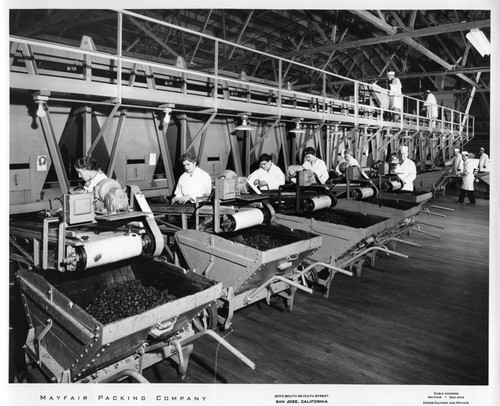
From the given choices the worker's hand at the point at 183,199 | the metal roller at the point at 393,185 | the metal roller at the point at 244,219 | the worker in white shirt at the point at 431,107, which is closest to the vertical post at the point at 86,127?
the worker's hand at the point at 183,199

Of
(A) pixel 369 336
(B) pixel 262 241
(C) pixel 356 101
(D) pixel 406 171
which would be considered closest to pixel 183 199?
(B) pixel 262 241

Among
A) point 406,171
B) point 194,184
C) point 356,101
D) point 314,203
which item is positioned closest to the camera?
point 314,203

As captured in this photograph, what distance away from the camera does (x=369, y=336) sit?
158 inches

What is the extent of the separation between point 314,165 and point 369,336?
177 inches

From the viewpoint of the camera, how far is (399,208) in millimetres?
6836

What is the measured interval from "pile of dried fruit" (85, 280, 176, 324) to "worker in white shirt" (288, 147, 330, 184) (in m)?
4.67

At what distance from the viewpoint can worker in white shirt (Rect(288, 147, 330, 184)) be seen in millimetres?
7445

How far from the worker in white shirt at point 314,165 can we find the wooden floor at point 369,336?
2318 mm

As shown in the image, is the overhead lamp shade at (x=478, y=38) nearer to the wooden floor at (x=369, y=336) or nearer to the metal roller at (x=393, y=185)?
the metal roller at (x=393, y=185)

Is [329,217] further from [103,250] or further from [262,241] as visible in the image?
[103,250]

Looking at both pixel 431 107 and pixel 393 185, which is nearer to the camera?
pixel 393 185

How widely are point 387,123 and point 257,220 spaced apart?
9.25 meters
